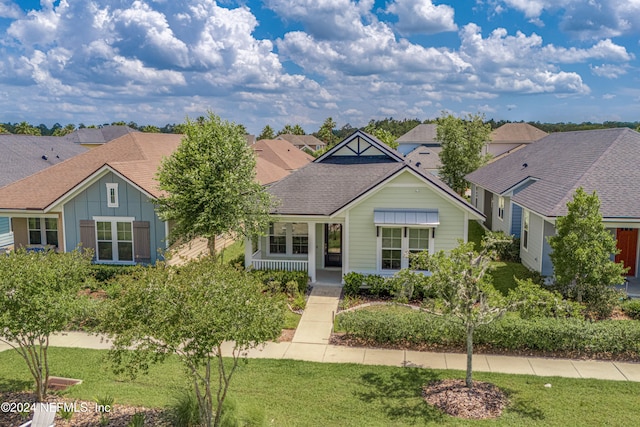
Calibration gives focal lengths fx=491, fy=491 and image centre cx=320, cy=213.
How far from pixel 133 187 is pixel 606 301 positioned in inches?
720

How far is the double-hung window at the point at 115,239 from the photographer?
21.3 meters

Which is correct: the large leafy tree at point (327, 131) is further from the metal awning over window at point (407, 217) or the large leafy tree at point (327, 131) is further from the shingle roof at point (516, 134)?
the metal awning over window at point (407, 217)

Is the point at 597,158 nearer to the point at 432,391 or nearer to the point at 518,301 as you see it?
the point at 518,301

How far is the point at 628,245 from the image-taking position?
1973cm

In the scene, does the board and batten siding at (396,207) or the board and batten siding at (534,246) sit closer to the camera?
the board and batten siding at (396,207)

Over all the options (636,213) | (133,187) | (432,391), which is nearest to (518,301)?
(432,391)

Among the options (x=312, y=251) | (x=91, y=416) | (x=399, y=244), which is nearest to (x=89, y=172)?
(x=312, y=251)

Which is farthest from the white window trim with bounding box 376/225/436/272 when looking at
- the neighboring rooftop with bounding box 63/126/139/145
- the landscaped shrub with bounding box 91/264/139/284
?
the neighboring rooftop with bounding box 63/126/139/145

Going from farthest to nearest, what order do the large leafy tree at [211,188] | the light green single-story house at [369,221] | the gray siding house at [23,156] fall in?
1. the gray siding house at [23,156]
2. the light green single-story house at [369,221]
3. the large leafy tree at [211,188]

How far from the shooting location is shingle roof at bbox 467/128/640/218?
1867 cm

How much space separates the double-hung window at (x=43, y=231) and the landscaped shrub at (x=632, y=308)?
2331 centimetres

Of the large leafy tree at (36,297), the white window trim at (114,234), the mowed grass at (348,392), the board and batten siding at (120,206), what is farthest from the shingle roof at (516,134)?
the large leafy tree at (36,297)

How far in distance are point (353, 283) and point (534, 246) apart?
8394 millimetres

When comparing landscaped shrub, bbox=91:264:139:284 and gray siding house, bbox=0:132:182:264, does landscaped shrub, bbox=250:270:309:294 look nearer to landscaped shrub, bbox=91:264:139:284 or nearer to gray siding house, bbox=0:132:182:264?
gray siding house, bbox=0:132:182:264
